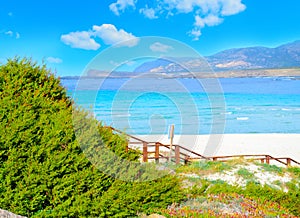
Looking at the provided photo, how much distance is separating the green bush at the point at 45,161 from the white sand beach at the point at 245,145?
23744 mm

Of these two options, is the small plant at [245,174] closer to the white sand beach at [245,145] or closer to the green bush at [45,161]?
the green bush at [45,161]

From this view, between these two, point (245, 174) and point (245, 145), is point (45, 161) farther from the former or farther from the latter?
point (245, 145)

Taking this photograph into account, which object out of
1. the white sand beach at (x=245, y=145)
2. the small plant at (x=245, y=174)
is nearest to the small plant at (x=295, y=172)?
the small plant at (x=245, y=174)

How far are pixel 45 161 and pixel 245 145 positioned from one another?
112ft

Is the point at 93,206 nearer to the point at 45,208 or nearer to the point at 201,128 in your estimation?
the point at 45,208

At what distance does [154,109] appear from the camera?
6806 cm

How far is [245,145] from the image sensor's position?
37500 millimetres

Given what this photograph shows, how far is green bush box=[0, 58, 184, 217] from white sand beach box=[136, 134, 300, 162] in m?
23.7

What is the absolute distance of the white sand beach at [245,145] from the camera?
1272 inches

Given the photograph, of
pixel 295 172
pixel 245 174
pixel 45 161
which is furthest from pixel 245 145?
pixel 45 161

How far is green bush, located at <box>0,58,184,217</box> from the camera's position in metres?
5.52

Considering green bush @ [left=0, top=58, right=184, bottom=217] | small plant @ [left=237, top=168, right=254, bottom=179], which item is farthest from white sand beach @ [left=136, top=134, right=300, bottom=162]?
green bush @ [left=0, top=58, right=184, bottom=217]

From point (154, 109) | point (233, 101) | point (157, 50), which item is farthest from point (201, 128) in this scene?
point (233, 101)

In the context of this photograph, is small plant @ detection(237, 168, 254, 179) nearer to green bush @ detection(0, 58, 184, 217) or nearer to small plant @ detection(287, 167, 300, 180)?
small plant @ detection(287, 167, 300, 180)
